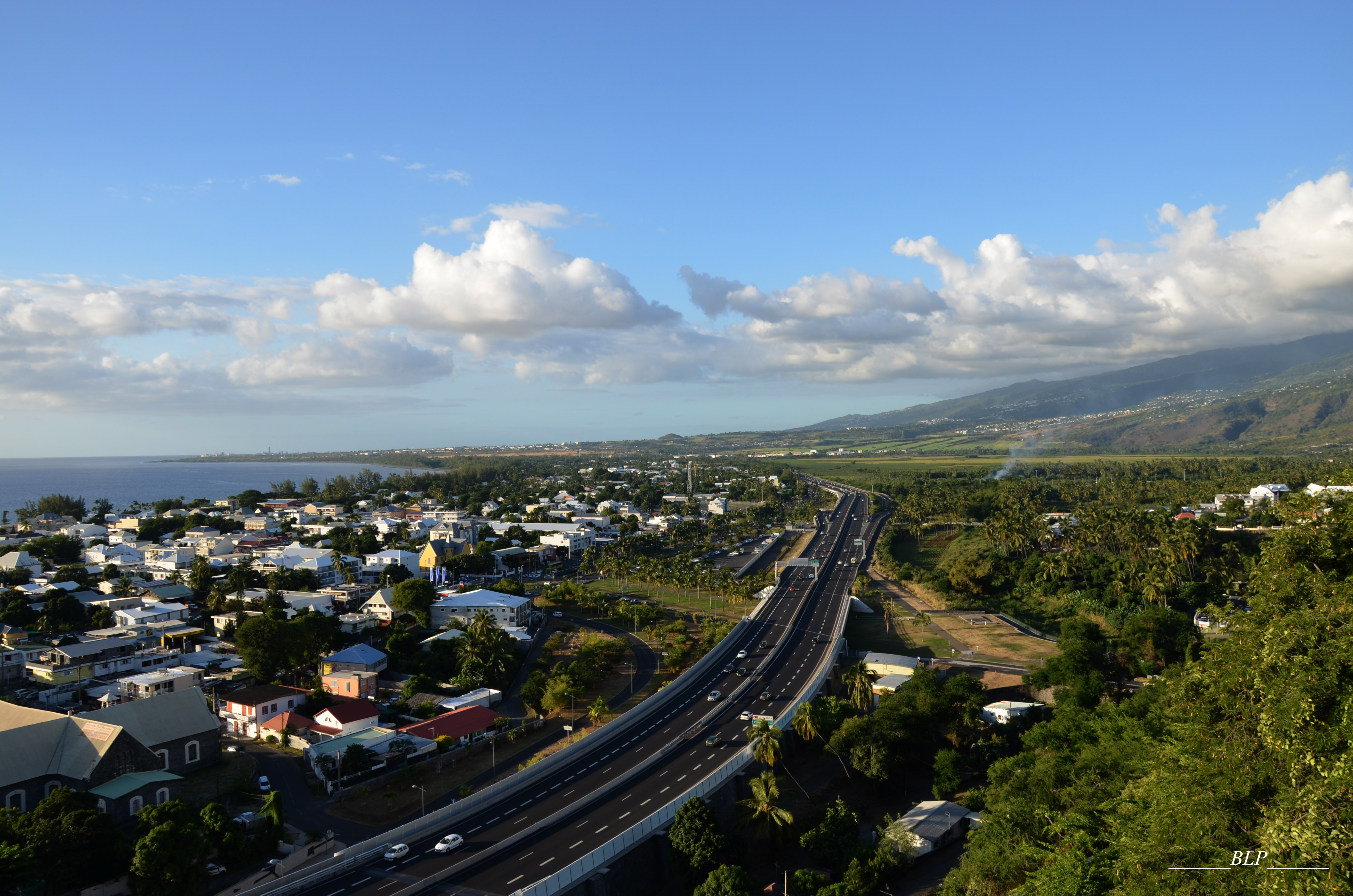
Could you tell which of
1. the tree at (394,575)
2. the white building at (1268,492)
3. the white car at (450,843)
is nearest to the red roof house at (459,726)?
the white car at (450,843)

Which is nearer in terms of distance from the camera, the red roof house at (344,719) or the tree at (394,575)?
the red roof house at (344,719)

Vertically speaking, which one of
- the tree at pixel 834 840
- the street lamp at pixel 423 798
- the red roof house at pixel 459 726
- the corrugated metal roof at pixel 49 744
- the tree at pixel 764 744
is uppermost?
the corrugated metal roof at pixel 49 744

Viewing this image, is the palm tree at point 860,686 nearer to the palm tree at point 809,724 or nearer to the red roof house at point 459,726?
the palm tree at point 809,724

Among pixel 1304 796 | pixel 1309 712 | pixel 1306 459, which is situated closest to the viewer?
pixel 1304 796

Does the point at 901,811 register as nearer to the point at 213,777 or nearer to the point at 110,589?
the point at 213,777

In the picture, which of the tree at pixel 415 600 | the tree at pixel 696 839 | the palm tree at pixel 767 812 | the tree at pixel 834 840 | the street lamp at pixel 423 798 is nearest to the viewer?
the tree at pixel 696 839

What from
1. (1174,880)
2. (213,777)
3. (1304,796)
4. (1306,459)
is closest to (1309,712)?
(1304,796)
